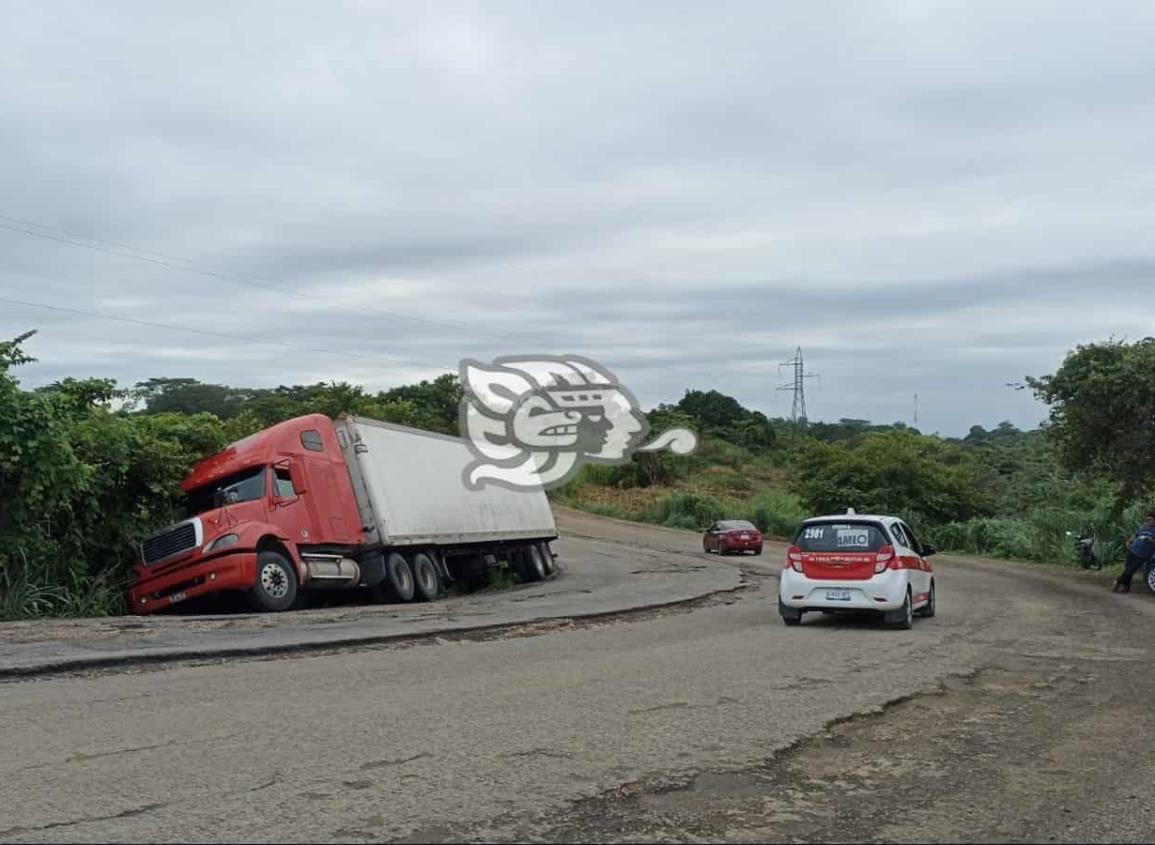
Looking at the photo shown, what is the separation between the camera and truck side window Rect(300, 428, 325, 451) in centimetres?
2092

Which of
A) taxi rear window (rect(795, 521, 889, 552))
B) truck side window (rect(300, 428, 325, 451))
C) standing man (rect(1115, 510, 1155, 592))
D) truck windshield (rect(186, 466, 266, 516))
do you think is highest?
truck side window (rect(300, 428, 325, 451))

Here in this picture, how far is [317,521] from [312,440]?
1.61 metres

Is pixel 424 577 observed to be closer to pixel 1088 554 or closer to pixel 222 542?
pixel 222 542

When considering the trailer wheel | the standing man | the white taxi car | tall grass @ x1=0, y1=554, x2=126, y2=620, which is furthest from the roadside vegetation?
the white taxi car

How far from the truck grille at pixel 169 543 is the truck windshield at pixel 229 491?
102 cm

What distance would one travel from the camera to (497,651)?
1323 cm

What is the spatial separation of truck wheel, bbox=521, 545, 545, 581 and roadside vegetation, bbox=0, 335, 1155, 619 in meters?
7.53

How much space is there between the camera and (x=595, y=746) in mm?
7629

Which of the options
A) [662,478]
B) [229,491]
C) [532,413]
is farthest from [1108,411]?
[662,478]

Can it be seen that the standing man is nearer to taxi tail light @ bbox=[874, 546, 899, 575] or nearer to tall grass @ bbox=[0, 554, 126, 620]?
taxi tail light @ bbox=[874, 546, 899, 575]

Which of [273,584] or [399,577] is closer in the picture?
[273,584]

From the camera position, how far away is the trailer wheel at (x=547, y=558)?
30.6 metres

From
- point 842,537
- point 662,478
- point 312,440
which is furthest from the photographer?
point 662,478

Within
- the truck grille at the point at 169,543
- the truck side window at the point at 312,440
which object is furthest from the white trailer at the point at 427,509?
the truck grille at the point at 169,543
